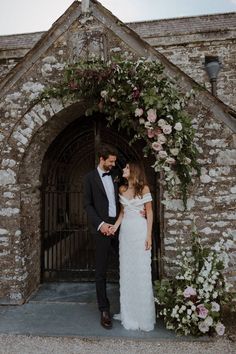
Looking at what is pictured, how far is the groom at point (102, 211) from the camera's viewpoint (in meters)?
3.74

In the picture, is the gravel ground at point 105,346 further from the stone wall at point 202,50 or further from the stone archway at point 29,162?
the stone wall at point 202,50

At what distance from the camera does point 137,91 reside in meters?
3.94

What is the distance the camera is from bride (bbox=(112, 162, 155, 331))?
3.59 m

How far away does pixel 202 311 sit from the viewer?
339 centimetres

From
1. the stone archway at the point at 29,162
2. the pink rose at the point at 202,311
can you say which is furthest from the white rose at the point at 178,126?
the pink rose at the point at 202,311

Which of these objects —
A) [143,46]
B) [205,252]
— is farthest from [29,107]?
[205,252]

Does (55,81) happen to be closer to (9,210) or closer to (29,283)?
(9,210)

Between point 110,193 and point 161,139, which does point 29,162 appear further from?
point 161,139

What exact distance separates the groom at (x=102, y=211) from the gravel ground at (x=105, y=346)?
394 millimetres

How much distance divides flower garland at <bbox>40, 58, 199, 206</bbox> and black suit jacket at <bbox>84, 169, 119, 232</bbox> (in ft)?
2.34

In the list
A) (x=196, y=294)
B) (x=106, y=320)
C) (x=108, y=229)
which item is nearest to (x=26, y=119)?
(x=108, y=229)

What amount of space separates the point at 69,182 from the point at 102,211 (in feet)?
6.19

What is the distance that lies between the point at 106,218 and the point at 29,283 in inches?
72.3

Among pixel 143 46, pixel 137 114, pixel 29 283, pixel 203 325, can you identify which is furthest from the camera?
pixel 29 283
